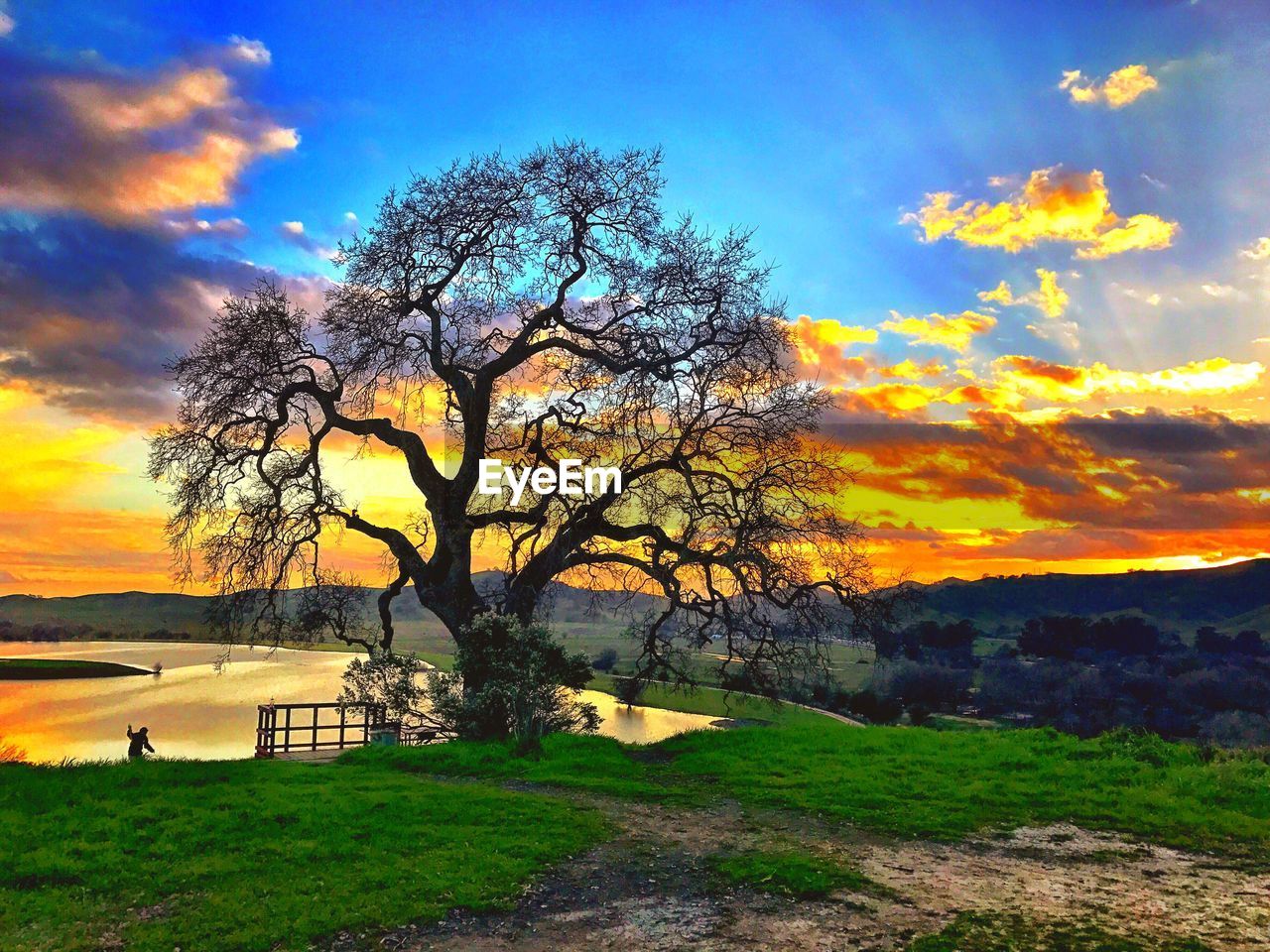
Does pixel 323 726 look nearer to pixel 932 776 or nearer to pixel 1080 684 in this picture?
pixel 932 776

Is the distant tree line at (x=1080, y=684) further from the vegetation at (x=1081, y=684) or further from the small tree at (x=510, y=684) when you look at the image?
the small tree at (x=510, y=684)

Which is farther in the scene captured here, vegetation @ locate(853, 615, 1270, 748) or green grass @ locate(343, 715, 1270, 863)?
vegetation @ locate(853, 615, 1270, 748)

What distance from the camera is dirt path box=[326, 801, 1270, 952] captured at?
27.6 ft

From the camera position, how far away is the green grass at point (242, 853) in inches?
349

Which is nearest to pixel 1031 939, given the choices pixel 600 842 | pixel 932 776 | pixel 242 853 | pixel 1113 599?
pixel 600 842

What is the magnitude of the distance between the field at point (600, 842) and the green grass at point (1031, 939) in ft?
0.12

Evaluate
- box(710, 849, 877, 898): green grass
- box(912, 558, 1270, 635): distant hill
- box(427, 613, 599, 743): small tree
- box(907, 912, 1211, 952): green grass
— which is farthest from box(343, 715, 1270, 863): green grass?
box(912, 558, 1270, 635): distant hill

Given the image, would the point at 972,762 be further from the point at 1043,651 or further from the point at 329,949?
the point at 1043,651

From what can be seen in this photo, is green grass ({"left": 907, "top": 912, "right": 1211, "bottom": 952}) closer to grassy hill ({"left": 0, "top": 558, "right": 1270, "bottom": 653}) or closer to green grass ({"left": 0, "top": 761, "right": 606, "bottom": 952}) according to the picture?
green grass ({"left": 0, "top": 761, "right": 606, "bottom": 952})

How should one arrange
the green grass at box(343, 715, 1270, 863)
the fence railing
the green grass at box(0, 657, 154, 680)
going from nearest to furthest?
the green grass at box(343, 715, 1270, 863) < the fence railing < the green grass at box(0, 657, 154, 680)

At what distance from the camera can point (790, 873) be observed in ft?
33.9

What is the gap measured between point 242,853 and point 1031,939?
1034 centimetres

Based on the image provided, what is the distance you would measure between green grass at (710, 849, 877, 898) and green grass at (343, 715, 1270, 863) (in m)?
2.75

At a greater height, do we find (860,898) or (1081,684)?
(860,898)
